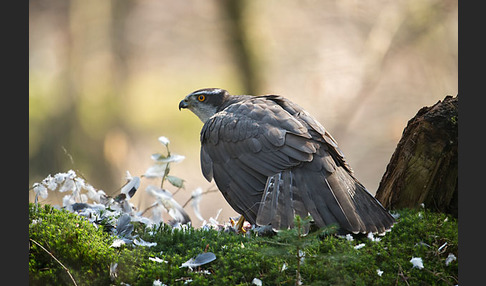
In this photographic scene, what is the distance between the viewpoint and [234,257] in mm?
2719

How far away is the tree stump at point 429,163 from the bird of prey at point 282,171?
1.56 feet

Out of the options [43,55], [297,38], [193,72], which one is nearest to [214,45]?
[193,72]

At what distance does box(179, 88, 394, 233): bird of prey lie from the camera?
303cm

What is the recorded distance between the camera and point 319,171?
3229 millimetres

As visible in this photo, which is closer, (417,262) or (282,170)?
(417,262)

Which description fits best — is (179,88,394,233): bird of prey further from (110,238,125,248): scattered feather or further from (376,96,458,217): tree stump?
(110,238,125,248): scattered feather

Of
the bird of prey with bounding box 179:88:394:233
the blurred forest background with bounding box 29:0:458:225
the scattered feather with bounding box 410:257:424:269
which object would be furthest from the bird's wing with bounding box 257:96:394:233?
the blurred forest background with bounding box 29:0:458:225

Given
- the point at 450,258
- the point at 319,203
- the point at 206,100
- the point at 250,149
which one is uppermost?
the point at 206,100

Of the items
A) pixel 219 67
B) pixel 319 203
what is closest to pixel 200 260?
pixel 319 203

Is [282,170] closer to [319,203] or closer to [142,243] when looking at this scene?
[319,203]

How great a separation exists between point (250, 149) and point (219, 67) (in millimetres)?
3246

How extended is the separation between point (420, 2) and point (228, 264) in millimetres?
4631

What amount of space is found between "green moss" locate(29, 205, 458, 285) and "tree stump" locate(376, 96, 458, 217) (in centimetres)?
57

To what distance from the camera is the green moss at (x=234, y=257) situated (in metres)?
2.59
